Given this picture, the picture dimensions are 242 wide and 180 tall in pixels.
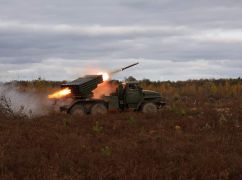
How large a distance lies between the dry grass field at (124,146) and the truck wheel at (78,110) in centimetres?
219

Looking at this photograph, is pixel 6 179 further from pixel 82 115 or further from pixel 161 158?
pixel 82 115

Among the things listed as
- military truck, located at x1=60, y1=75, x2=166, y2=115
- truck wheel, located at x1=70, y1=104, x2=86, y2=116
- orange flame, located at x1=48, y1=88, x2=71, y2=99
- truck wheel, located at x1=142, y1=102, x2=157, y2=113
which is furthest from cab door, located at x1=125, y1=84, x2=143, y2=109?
orange flame, located at x1=48, y1=88, x2=71, y2=99

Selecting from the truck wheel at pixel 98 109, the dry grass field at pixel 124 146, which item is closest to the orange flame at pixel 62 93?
the truck wheel at pixel 98 109

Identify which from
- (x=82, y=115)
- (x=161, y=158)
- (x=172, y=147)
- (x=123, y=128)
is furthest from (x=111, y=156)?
(x=82, y=115)

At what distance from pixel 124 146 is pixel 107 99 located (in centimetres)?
1055

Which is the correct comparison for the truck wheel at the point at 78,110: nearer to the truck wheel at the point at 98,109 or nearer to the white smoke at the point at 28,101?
the truck wheel at the point at 98,109

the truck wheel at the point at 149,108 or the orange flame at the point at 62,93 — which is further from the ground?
the orange flame at the point at 62,93

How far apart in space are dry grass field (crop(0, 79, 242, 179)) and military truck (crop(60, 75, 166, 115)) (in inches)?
94.2

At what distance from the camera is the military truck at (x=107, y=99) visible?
79.6 feet

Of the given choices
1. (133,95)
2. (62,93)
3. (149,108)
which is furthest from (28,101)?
(149,108)

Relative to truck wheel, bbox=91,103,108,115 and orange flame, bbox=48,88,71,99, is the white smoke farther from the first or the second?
truck wheel, bbox=91,103,108,115

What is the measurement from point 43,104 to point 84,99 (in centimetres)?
272

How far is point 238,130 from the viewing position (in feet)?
58.3

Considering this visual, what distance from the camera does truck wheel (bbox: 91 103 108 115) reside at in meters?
24.2
